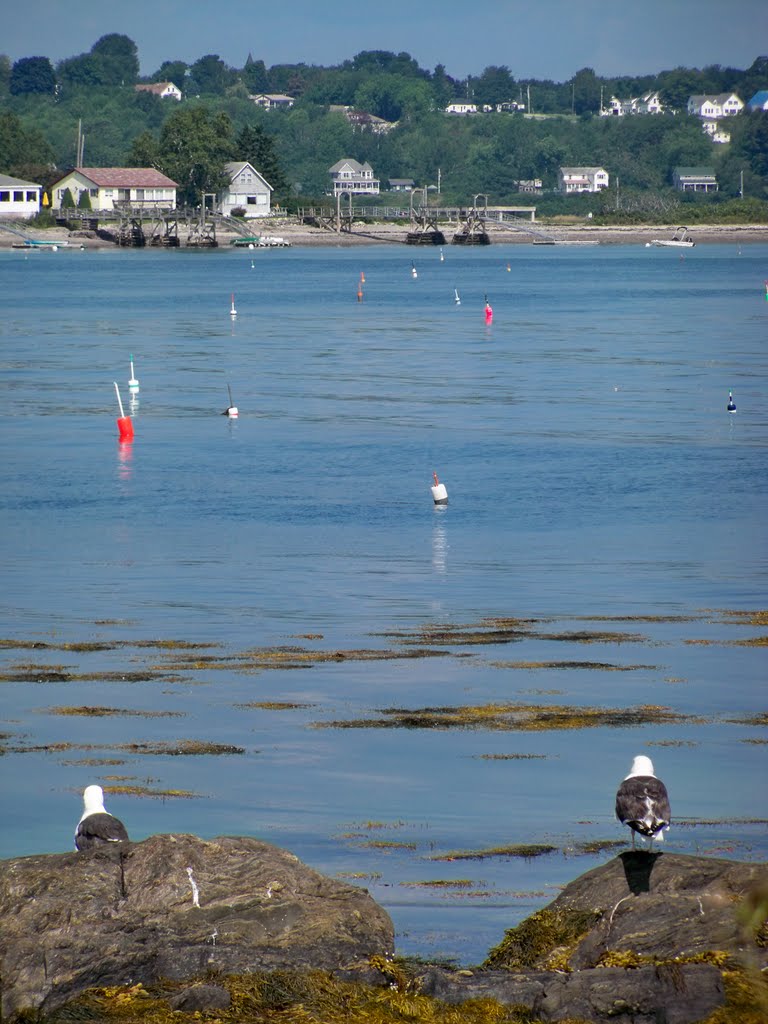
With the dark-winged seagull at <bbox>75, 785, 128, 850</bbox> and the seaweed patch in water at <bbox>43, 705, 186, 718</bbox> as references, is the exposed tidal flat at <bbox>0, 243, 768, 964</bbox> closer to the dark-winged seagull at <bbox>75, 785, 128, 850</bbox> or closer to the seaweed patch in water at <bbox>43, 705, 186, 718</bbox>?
the seaweed patch in water at <bbox>43, 705, 186, 718</bbox>

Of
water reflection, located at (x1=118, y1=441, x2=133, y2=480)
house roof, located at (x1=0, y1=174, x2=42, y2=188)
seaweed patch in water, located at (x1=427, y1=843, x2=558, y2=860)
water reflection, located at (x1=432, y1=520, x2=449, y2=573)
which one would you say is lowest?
water reflection, located at (x1=432, y1=520, x2=449, y2=573)

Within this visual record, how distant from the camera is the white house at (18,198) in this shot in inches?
7116

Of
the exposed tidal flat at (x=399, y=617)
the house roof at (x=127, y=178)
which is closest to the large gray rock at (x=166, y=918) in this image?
the exposed tidal flat at (x=399, y=617)

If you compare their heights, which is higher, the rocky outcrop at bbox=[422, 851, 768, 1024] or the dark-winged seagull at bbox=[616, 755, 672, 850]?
the dark-winged seagull at bbox=[616, 755, 672, 850]

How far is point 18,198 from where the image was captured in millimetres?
183125

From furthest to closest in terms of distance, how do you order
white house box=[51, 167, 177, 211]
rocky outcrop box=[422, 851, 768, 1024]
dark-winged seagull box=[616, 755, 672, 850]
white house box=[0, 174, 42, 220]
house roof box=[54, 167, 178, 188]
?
white house box=[51, 167, 177, 211]
house roof box=[54, 167, 178, 188]
white house box=[0, 174, 42, 220]
dark-winged seagull box=[616, 755, 672, 850]
rocky outcrop box=[422, 851, 768, 1024]

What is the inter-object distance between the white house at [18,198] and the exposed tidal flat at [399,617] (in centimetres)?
12525

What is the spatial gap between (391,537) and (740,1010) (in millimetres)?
21195

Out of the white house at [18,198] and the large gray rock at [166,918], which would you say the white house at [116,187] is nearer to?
the white house at [18,198]

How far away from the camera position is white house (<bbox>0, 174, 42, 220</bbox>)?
593ft

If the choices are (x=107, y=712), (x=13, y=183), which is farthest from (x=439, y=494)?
(x=13, y=183)

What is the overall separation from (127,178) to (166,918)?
18519cm

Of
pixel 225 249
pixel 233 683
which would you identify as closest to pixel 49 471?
pixel 233 683

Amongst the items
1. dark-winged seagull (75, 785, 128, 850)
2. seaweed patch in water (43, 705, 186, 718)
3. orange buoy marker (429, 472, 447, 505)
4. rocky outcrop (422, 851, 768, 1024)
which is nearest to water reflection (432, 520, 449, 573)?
orange buoy marker (429, 472, 447, 505)
